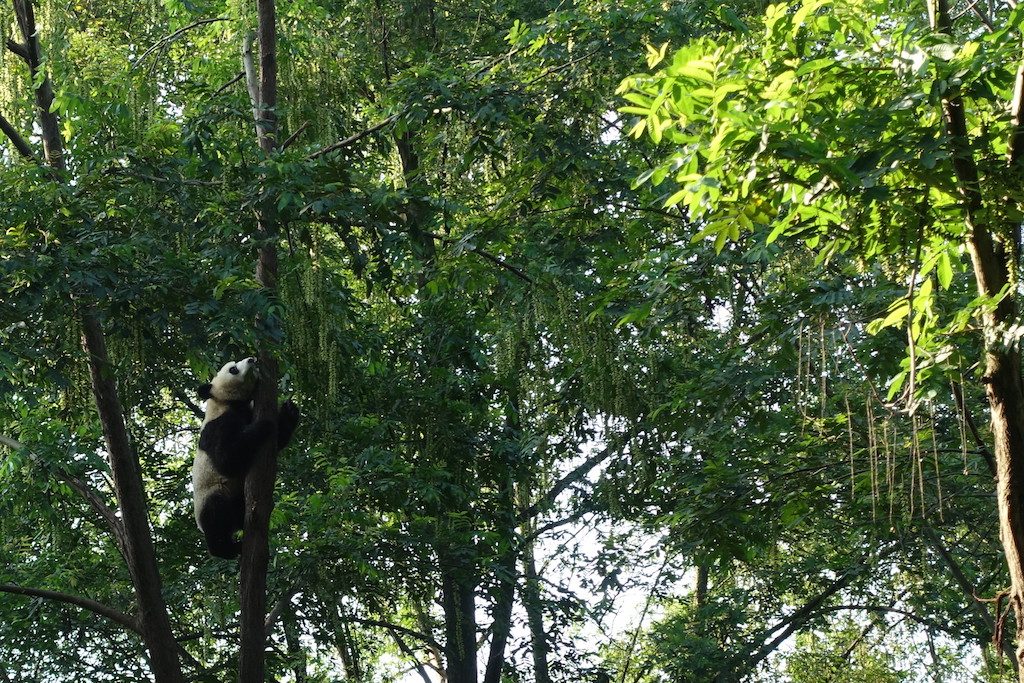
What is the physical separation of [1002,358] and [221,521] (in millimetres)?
5630

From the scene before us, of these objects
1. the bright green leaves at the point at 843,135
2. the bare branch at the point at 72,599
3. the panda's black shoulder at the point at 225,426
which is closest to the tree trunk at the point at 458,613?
the panda's black shoulder at the point at 225,426

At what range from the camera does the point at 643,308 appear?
5102mm

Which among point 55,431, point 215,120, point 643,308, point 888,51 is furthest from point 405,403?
point 888,51

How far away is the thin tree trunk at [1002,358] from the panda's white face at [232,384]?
4.74 meters

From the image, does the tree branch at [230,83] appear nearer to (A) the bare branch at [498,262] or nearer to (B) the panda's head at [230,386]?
(A) the bare branch at [498,262]

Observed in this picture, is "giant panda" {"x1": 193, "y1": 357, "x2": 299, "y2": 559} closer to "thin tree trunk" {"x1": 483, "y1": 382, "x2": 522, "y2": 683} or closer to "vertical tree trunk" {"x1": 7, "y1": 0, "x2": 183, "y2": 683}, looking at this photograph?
"vertical tree trunk" {"x1": 7, "y1": 0, "x2": 183, "y2": 683}

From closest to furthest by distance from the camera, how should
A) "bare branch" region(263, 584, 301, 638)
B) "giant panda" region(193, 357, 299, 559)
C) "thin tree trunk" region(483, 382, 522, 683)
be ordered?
1. "giant panda" region(193, 357, 299, 559)
2. "bare branch" region(263, 584, 301, 638)
3. "thin tree trunk" region(483, 382, 522, 683)

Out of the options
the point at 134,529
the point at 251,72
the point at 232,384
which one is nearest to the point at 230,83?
the point at 251,72

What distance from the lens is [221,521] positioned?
26.7 ft

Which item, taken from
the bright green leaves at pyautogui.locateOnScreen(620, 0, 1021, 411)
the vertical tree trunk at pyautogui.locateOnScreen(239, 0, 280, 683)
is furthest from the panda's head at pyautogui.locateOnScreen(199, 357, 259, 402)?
the bright green leaves at pyautogui.locateOnScreen(620, 0, 1021, 411)

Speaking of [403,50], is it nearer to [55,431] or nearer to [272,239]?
[55,431]

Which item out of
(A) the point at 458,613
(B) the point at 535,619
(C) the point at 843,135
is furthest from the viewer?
(B) the point at 535,619

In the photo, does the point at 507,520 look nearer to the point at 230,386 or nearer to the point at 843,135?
the point at 230,386

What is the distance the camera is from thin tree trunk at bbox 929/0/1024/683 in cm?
380
